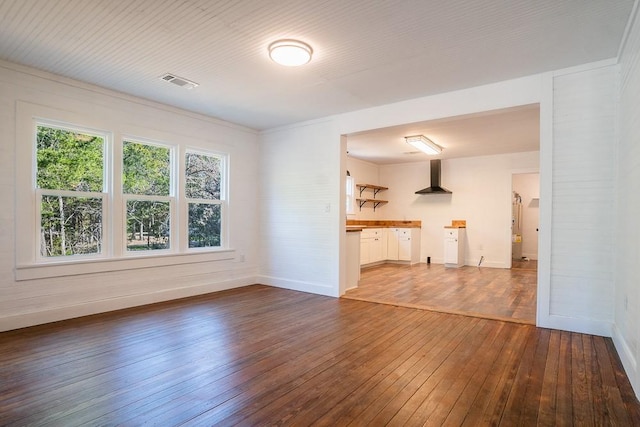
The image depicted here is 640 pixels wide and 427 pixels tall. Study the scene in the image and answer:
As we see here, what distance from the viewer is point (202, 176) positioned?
5215 millimetres

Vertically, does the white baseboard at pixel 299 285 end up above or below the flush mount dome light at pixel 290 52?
below

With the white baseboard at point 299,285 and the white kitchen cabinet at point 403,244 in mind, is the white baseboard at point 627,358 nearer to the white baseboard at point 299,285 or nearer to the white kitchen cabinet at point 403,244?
the white baseboard at point 299,285

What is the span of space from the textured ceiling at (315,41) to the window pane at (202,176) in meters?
1.23

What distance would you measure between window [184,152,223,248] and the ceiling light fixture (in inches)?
131

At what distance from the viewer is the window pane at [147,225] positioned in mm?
4340

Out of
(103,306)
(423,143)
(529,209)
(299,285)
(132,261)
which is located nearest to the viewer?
(103,306)

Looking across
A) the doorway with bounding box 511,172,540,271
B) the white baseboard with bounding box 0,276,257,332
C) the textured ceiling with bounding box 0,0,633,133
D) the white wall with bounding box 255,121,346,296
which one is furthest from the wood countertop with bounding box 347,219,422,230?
the textured ceiling with bounding box 0,0,633,133

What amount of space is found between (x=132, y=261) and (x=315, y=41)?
3.40 metres

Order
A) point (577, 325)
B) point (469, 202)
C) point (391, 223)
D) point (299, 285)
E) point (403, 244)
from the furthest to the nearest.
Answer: point (391, 223)
point (403, 244)
point (469, 202)
point (299, 285)
point (577, 325)

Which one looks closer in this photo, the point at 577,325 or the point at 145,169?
the point at 577,325

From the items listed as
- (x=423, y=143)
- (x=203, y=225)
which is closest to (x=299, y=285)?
(x=203, y=225)

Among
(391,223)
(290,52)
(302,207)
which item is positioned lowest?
(391,223)

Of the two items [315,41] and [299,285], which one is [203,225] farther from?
[315,41]

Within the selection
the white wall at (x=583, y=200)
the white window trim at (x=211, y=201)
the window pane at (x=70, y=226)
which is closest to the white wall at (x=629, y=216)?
the white wall at (x=583, y=200)
